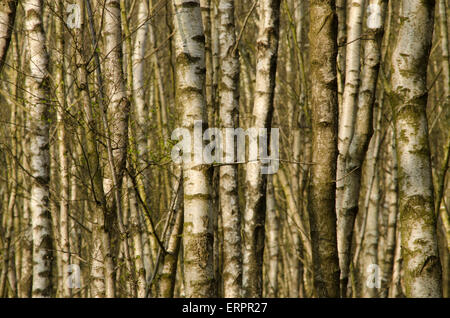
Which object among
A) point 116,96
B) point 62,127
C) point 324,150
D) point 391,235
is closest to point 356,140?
point 324,150

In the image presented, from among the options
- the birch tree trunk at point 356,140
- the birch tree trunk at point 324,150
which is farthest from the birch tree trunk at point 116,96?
the birch tree trunk at point 356,140

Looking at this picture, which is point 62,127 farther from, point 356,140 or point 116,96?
point 356,140

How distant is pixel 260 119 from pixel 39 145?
90.1 inches

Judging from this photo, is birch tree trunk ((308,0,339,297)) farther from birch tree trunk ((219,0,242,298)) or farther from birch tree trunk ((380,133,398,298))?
birch tree trunk ((380,133,398,298))

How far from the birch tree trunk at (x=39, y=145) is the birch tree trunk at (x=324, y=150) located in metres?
2.71

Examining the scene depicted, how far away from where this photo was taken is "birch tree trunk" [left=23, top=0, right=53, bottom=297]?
18.2 ft

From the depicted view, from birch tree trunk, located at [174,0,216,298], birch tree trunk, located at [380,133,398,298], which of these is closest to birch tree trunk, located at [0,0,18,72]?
birch tree trunk, located at [174,0,216,298]

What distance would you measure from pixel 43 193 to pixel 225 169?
1955 mm

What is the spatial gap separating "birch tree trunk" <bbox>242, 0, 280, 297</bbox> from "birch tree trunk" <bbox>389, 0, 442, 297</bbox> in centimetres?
199

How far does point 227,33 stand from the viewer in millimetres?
6488

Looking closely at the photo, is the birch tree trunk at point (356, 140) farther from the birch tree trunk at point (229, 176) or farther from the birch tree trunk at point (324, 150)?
the birch tree trunk at point (229, 176)

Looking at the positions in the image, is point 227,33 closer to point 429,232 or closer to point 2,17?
point 2,17

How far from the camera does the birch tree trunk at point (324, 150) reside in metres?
3.79
